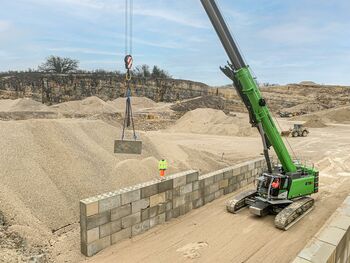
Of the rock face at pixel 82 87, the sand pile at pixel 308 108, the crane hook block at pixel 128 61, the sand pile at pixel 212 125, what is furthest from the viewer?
the sand pile at pixel 308 108

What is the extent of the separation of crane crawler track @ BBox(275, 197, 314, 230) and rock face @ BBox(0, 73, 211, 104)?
130 feet

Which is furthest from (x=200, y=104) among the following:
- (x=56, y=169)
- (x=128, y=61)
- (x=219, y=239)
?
(x=219, y=239)

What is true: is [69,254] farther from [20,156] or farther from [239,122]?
[239,122]

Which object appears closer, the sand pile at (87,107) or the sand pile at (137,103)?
the sand pile at (87,107)

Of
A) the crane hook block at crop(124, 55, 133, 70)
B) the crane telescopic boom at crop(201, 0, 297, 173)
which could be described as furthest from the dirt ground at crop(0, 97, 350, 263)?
the crane hook block at crop(124, 55, 133, 70)

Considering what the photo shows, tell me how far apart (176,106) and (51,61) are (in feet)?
98.4

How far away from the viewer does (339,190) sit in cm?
1098

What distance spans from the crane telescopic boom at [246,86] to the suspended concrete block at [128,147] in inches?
153

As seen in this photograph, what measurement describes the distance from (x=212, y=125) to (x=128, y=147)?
19.2 metres

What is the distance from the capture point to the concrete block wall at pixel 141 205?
625 centimetres

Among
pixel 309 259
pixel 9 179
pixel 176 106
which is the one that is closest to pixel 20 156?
pixel 9 179

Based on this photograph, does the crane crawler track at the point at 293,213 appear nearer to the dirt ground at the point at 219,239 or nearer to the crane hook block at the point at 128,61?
the dirt ground at the point at 219,239

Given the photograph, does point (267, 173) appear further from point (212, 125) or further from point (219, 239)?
point (212, 125)

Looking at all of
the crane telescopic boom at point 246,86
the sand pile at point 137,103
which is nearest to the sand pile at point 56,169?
the crane telescopic boom at point 246,86
